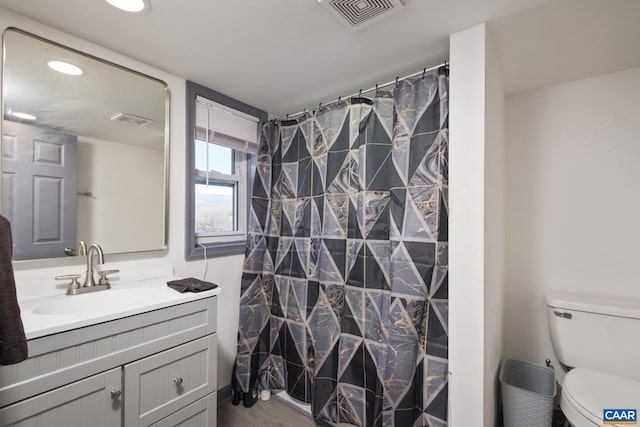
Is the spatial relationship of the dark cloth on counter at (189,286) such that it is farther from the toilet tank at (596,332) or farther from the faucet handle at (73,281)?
the toilet tank at (596,332)

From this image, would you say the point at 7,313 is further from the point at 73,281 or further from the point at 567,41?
the point at 567,41

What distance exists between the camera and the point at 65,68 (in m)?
1.31

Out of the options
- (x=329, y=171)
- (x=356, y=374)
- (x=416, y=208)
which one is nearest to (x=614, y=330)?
(x=416, y=208)

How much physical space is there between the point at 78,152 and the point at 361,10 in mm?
1508

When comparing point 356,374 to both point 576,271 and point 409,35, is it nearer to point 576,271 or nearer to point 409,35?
point 576,271

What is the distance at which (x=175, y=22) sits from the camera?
4.05 ft

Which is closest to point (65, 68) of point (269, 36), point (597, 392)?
point (269, 36)

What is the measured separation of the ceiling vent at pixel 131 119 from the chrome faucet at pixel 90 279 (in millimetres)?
695

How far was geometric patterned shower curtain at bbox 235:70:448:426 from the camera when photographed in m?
1.41

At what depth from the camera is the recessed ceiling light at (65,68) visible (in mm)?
1281

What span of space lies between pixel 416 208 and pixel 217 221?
1486 millimetres

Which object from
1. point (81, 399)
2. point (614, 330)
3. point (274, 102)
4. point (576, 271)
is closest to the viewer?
point (81, 399)

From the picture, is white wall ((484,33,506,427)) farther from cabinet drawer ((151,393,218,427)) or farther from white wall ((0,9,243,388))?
white wall ((0,9,243,388))

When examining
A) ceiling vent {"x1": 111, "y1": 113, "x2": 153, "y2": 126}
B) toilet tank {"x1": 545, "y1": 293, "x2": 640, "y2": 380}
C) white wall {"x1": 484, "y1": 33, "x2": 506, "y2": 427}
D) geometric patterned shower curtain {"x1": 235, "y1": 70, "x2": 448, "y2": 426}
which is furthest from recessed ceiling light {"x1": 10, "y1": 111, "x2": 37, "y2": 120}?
toilet tank {"x1": 545, "y1": 293, "x2": 640, "y2": 380}
